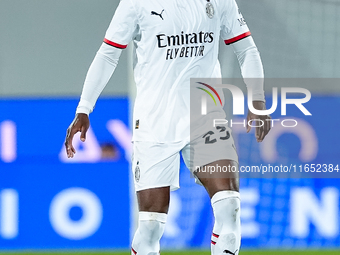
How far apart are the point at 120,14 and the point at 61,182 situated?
2.54 metres

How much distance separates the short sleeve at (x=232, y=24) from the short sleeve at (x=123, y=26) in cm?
47

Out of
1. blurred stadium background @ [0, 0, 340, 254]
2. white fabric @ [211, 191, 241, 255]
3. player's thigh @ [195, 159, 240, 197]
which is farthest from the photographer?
blurred stadium background @ [0, 0, 340, 254]

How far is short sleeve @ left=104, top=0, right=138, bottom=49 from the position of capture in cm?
362

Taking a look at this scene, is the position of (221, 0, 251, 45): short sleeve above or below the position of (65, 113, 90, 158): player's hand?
above

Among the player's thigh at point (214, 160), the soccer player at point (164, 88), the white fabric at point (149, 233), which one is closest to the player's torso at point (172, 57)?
the soccer player at point (164, 88)

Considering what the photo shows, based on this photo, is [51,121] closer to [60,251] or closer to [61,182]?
[61,182]

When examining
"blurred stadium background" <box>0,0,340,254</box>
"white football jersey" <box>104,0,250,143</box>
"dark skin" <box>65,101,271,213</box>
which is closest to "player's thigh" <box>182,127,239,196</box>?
"dark skin" <box>65,101,271,213</box>

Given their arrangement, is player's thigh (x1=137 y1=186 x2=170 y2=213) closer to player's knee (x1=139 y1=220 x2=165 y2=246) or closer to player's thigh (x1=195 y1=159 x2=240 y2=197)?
player's knee (x1=139 y1=220 x2=165 y2=246)

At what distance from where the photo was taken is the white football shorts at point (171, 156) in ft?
11.4

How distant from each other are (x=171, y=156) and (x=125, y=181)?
239 centimetres

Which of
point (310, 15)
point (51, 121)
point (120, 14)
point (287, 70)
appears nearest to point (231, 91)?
point (287, 70)

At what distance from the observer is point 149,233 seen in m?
3.51

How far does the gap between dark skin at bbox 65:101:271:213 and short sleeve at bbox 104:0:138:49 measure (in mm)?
425

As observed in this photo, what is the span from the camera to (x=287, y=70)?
6031 millimetres
